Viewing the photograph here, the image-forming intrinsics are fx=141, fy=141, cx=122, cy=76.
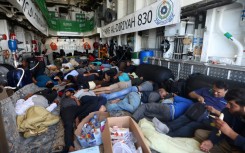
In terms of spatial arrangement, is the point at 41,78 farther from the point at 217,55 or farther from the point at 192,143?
the point at 217,55

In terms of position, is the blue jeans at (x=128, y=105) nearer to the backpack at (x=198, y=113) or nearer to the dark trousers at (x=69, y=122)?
the dark trousers at (x=69, y=122)

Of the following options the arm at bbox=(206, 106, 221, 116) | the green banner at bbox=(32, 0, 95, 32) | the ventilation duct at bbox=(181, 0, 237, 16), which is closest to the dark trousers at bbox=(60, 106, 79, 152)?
the arm at bbox=(206, 106, 221, 116)

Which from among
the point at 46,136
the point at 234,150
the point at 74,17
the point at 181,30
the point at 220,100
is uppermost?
the point at 74,17

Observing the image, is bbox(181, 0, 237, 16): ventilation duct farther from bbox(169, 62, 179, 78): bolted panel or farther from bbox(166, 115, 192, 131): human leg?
bbox(166, 115, 192, 131): human leg

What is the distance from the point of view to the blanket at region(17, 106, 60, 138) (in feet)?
5.78

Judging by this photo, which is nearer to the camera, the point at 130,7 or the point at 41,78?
the point at 41,78

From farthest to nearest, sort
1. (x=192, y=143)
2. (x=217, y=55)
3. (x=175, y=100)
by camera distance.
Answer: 1. (x=217, y=55)
2. (x=175, y=100)
3. (x=192, y=143)

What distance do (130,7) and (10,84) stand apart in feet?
17.1

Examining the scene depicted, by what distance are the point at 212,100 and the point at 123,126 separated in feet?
4.26

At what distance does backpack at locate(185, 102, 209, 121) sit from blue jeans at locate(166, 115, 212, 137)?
0.05 meters

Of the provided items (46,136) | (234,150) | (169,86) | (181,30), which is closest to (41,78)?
(46,136)

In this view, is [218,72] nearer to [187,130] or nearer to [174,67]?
[174,67]

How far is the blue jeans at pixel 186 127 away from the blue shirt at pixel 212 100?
287 millimetres

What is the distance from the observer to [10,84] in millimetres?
2523
